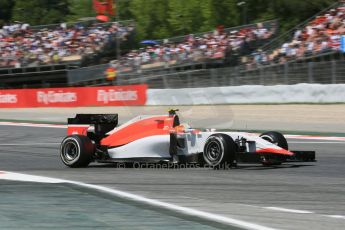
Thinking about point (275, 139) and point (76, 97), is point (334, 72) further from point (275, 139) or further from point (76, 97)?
point (275, 139)

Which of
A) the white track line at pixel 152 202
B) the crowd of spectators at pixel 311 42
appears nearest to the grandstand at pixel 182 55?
the crowd of spectators at pixel 311 42

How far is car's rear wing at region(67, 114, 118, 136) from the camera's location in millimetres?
10359

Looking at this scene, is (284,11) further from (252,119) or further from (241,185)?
(241,185)

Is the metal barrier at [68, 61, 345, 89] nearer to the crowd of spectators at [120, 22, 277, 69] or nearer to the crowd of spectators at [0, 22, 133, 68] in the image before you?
the crowd of spectators at [120, 22, 277, 69]

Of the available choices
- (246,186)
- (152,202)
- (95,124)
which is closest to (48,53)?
(95,124)

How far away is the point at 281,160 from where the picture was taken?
30.1ft

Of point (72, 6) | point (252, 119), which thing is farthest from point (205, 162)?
point (72, 6)

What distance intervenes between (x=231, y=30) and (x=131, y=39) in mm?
11375

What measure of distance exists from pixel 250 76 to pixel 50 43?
17313 millimetres

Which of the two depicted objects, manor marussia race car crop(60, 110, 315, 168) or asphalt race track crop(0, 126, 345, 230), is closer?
asphalt race track crop(0, 126, 345, 230)

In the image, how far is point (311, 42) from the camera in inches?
1115

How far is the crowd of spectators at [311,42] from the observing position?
27.3m

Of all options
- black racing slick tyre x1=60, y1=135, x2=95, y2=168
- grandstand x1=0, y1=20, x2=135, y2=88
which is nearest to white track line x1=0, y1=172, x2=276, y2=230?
black racing slick tyre x1=60, y1=135, x2=95, y2=168

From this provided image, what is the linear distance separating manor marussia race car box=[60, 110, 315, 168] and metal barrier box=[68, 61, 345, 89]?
14459 millimetres
